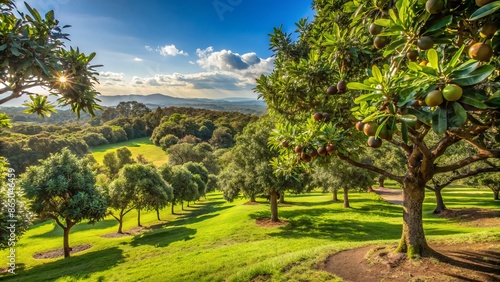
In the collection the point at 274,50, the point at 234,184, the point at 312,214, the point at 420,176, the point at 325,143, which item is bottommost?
the point at 312,214

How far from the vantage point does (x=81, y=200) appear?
59.0 feet

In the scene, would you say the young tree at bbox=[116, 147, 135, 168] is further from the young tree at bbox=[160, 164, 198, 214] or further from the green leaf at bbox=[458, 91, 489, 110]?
the green leaf at bbox=[458, 91, 489, 110]

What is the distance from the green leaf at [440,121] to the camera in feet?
6.64

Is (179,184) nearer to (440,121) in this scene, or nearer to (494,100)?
(440,121)

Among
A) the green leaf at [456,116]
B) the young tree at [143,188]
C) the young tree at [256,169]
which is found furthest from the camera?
the young tree at [143,188]

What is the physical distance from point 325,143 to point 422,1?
2807mm

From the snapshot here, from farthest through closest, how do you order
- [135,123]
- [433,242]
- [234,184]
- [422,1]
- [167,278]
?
[135,123], [234,184], [167,278], [433,242], [422,1]

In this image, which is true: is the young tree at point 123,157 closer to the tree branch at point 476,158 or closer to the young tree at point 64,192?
the young tree at point 64,192

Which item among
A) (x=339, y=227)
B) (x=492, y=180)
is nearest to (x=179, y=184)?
(x=339, y=227)

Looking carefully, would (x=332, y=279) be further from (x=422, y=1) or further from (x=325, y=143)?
(x=422, y=1)

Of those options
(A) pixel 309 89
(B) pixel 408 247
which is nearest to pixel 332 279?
(B) pixel 408 247

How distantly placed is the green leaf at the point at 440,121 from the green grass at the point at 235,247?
5.62m

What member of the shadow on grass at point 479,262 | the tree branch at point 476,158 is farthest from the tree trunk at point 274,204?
the tree branch at point 476,158

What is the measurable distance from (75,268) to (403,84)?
56.1 ft
